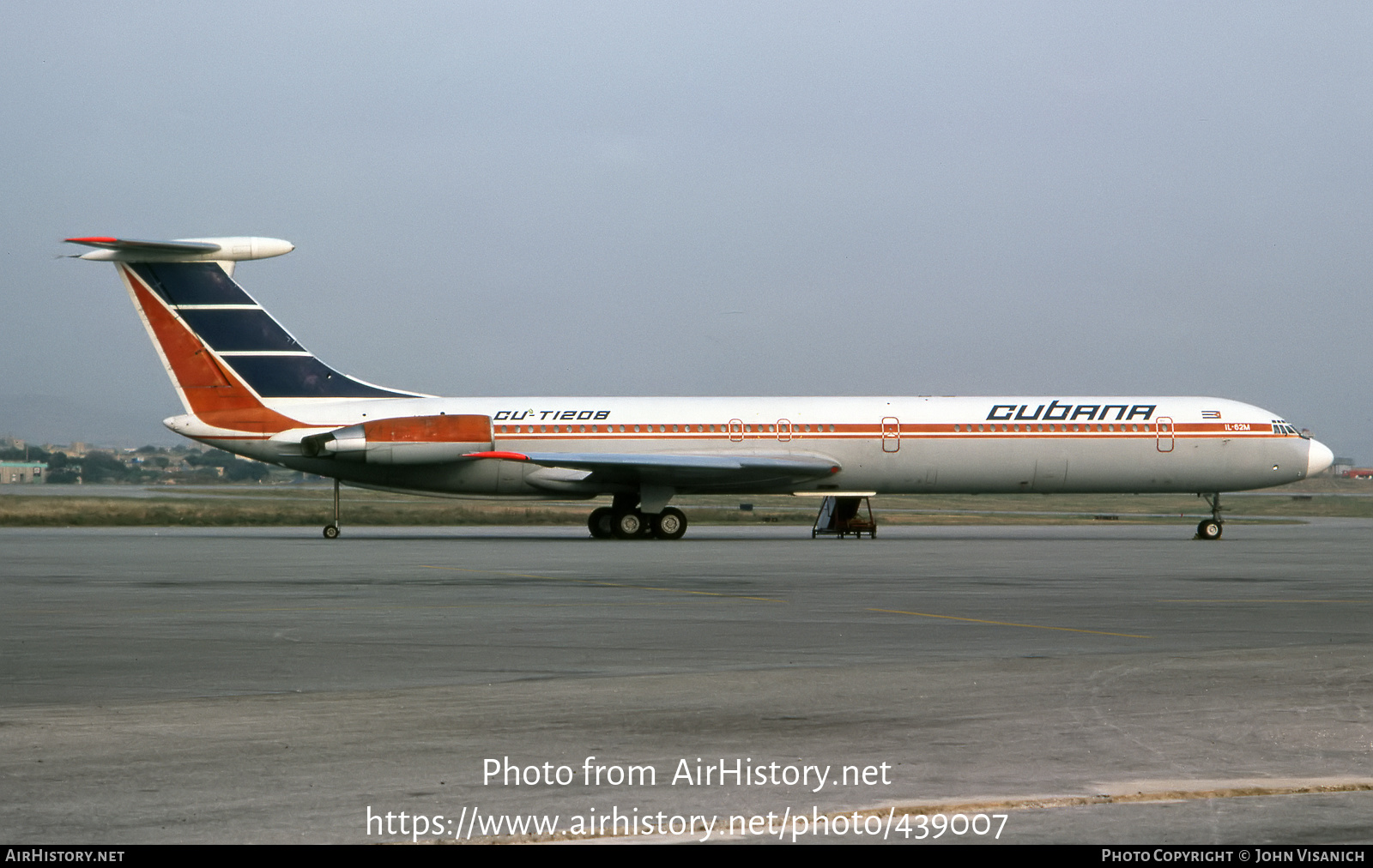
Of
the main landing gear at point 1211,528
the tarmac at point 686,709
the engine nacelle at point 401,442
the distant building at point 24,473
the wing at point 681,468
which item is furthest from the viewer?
the distant building at point 24,473

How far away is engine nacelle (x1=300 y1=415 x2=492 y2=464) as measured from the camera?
112 feet

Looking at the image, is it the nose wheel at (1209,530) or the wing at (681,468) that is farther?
the nose wheel at (1209,530)

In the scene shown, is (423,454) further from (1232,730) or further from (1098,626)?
(1232,730)

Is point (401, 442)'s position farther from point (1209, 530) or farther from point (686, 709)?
point (686, 709)

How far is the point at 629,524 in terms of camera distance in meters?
34.7

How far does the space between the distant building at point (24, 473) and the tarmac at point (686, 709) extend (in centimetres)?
13523

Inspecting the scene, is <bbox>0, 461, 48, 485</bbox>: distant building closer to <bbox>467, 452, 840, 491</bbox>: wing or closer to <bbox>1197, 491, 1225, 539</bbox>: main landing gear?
<bbox>467, 452, 840, 491</bbox>: wing

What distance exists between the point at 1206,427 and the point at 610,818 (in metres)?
32.7

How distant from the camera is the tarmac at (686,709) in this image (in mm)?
6016

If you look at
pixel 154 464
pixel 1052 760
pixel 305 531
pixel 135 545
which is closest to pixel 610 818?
pixel 1052 760

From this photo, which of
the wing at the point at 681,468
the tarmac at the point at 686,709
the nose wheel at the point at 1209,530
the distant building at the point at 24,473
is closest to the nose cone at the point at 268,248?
A: the wing at the point at 681,468

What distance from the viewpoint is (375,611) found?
15516 mm

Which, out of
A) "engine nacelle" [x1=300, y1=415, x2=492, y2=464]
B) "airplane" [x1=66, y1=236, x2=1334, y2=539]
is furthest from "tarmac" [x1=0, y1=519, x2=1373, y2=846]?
"airplane" [x1=66, y1=236, x2=1334, y2=539]

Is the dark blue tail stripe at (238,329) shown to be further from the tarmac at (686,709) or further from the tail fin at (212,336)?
the tarmac at (686,709)
